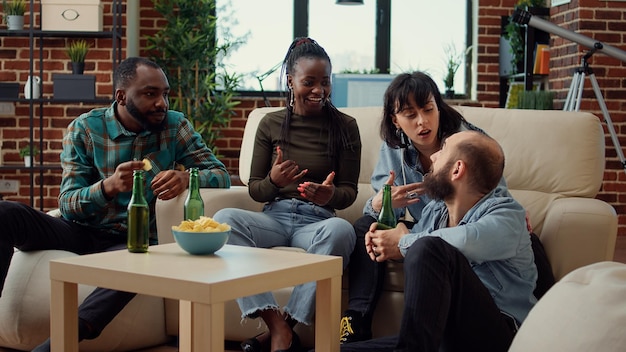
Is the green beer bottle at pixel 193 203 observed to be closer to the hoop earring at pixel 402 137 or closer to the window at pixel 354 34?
the hoop earring at pixel 402 137

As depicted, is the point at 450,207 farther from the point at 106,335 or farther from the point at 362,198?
the point at 106,335

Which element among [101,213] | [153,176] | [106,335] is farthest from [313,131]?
[106,335]

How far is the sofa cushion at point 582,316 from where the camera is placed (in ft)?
4.09

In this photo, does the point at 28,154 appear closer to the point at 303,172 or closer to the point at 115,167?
the point at 115,167

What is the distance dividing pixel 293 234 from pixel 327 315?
0.79 meters

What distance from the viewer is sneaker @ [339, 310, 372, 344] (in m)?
2.64

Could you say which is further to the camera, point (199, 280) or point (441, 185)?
point (441, 185)

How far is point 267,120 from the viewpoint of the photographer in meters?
3.21

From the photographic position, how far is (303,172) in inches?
112

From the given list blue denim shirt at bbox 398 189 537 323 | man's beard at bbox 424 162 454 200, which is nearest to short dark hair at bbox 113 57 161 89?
man's beard at bbox 424 162 454 200

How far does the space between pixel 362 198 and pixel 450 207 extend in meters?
0.99

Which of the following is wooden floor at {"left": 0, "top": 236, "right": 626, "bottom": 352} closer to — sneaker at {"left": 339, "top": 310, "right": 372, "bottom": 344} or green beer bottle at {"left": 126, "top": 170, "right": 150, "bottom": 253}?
sneaker at {"left": 339, "top": 310, "right": 372, "bottom": 344}

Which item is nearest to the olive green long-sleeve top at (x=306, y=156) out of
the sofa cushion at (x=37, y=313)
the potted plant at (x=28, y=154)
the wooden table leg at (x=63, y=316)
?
the sofa cushion at (x=37, y=313)

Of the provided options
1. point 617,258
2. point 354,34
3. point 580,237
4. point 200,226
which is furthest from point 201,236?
point 354,34
